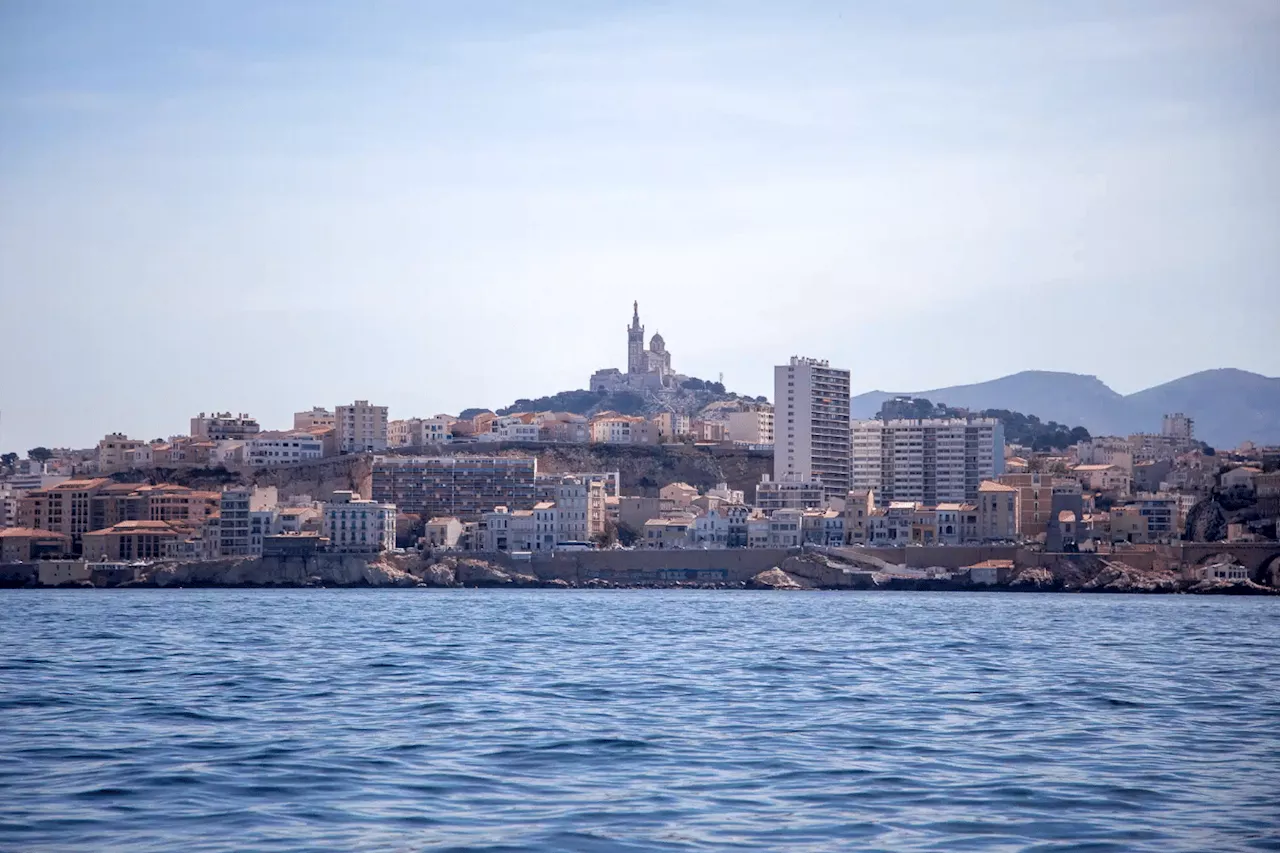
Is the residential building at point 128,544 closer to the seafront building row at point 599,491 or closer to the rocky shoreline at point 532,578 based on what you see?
the seafront building row at point 599,491

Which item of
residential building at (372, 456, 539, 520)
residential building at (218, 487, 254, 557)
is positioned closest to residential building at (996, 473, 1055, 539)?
residential building at (372, 456, 539, 520)

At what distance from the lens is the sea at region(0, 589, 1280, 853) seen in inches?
619

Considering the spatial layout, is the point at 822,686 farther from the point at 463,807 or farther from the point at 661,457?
the point at 661,457

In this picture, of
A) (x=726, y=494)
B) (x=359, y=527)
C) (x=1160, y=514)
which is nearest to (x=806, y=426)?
(x=726, y=494)

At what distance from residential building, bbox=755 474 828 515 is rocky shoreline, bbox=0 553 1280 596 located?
20132 mm

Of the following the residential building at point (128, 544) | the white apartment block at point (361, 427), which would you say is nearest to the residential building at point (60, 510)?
the residential building at point (128, 544)

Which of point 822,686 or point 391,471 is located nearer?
point 822,686

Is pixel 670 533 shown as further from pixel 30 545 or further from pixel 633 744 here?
pixel 633 744

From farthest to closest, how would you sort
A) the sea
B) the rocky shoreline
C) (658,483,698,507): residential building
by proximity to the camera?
(658,483,698,507): residential building < the rocky shoreline < the sea

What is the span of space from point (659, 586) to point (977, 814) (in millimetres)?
88037

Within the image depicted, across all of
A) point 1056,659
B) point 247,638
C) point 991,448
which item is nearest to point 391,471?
point 991,448

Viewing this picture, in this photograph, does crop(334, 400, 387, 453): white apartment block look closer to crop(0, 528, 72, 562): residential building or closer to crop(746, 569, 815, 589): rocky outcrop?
crop(0, 528, 72, 562): residential building

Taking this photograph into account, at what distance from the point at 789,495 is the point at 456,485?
81.4 ft

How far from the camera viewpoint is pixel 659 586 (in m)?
104
